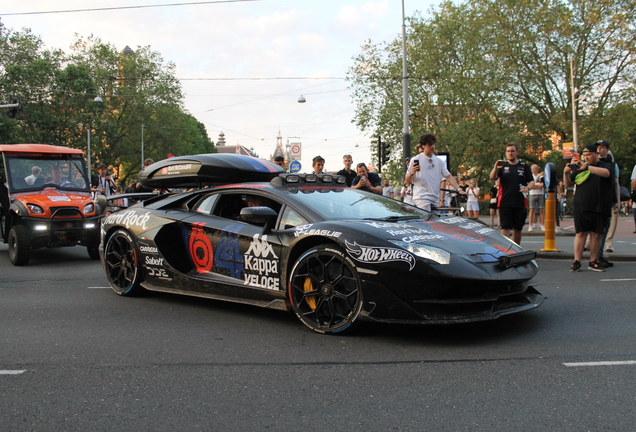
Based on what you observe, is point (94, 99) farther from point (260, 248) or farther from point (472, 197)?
point (260, 248)

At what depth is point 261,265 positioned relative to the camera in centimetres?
495

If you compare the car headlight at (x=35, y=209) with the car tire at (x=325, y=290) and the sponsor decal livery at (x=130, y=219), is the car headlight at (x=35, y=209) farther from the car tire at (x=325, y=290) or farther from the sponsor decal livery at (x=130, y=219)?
the car tire at (x=325, y=290)

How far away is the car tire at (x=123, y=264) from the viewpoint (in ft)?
20.3

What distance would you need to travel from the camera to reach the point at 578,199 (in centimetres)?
778

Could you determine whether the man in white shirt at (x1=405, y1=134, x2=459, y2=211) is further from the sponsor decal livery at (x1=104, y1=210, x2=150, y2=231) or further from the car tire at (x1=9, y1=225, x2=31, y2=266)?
the car tire at (x1=9, y1=225, x2=31, y2=266)

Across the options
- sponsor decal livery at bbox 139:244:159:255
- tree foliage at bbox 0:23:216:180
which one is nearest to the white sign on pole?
sponsor decal livery at bbox 139:244:159:255

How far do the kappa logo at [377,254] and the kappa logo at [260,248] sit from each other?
81 centimetres

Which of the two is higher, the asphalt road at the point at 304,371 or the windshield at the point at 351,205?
the windshield at the point at 351,205

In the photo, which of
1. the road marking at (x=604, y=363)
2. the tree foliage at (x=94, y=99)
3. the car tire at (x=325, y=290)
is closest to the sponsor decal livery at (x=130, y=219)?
the car tire at (x=325, y=290)

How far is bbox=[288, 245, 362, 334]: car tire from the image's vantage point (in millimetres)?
4379

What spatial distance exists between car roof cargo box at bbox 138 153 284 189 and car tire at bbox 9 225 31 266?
A: 3.95 meters

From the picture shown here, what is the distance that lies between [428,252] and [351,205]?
118 centimetres

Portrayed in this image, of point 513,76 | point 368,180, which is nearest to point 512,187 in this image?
point 368,180

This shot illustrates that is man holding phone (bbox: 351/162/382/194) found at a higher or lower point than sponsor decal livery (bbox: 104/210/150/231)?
higher
